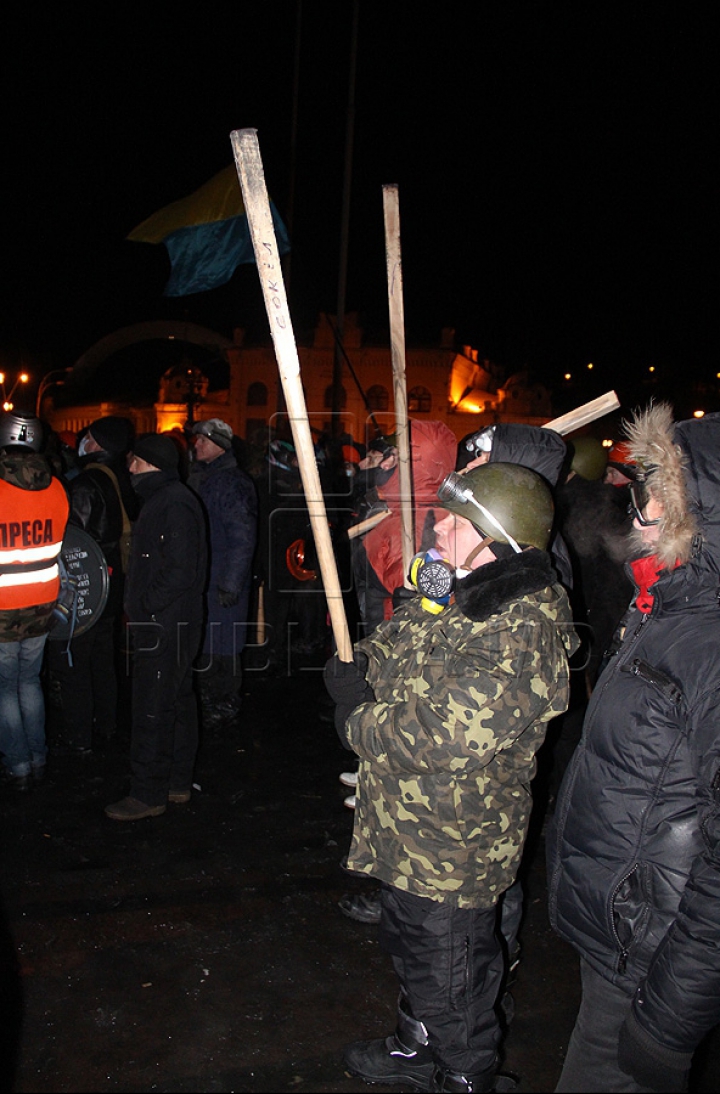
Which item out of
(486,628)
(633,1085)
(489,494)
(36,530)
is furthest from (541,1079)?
(36,530)

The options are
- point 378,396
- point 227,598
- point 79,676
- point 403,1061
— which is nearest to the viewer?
point 403,1061

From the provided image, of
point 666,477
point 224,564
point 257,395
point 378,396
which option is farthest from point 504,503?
point 257,395

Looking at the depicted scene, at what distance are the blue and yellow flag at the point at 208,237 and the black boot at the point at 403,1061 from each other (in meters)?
4.73

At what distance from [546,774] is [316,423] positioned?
122 ft

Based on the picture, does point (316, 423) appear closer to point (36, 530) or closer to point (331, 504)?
point (331, 504)

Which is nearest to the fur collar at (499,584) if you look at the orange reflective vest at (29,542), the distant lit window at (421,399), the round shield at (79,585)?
the orange reflective vest at (29,542)

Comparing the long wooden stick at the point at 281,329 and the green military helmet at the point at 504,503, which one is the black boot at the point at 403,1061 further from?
the green military helmet at the point at 504,503

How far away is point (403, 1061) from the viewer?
2.68m

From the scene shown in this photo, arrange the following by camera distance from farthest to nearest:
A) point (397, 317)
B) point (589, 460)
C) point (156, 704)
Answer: point (589, 460) < point (156, 704) < point (397, 317)

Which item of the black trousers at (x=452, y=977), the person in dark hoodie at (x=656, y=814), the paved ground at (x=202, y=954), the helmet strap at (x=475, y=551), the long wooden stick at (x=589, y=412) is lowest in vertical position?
the paved ground at (x=202, y=954)

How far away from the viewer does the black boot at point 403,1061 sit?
265 centimetres

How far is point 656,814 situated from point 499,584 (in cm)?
72

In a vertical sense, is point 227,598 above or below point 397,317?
below

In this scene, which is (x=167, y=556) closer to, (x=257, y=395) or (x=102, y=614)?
(x=102, y=614)
